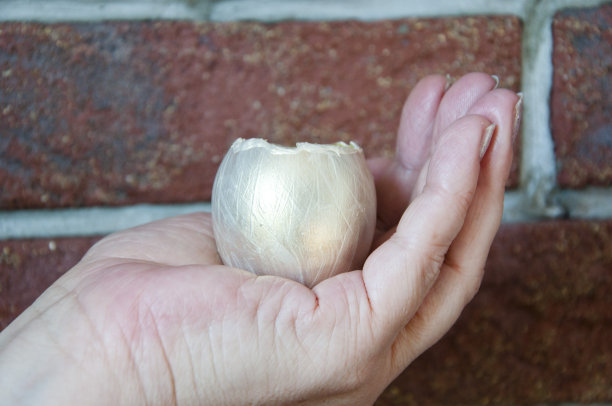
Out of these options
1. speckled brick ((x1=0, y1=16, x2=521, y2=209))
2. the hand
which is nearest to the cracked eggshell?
the hand

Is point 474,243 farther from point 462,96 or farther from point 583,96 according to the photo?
point 583,96

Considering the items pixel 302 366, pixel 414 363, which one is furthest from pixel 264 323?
pixel 414 363

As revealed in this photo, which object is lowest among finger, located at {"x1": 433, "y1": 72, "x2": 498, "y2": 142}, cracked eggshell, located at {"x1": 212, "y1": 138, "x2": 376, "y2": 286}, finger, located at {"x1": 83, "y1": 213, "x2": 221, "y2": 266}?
finger, located at {"x1": 83, "y1": 213, "x2": 221, "y2": 266}

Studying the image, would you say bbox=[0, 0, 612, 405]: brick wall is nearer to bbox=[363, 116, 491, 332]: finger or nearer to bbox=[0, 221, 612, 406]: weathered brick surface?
bbox=[0, 221, 612, 406]: weathered brick surface

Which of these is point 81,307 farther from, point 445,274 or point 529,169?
point 529,169

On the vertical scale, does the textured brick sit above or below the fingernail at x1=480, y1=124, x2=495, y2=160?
below

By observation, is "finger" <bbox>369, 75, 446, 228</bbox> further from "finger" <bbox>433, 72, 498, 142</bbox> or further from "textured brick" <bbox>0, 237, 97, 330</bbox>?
"textured brick" <bbox>0, 237, 97, 330</bbox>

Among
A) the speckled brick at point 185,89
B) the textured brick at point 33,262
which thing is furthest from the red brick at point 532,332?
the textured brick at point 33,262

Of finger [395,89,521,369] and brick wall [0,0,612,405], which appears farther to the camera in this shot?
brick wall [0,0,612,405]
